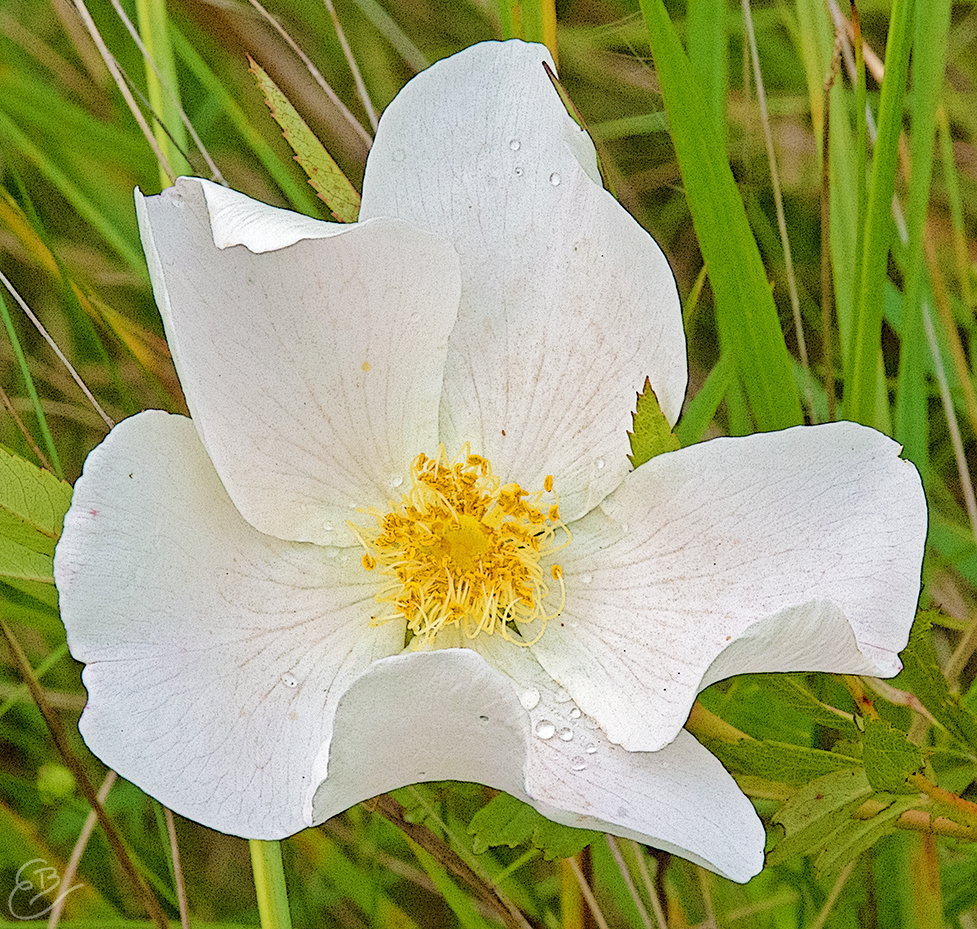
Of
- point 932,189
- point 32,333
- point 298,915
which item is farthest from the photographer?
point 932,189

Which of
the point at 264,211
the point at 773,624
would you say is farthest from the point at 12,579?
the point at 773,624

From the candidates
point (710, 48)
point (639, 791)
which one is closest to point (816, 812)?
point (639, 791)

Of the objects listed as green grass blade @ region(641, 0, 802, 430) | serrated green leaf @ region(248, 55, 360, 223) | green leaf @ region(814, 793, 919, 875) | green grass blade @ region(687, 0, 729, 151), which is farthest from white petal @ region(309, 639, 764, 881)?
green grass blade @ region(687, 0, 729, 151)

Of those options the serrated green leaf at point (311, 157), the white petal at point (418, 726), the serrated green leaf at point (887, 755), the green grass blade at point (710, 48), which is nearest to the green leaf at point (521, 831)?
the white petal at point (418, 726)

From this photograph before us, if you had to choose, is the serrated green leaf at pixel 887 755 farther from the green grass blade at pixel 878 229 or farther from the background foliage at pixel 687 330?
the green grass blade at pixel 878 229

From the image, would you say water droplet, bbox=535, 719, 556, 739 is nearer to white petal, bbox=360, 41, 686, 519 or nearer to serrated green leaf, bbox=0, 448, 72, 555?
white petal, bbox=360, 41, 686, 519

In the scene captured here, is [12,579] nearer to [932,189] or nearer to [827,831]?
[827,831]

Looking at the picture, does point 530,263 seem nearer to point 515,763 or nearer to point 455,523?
point 455,523
